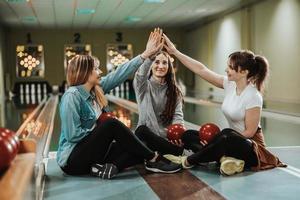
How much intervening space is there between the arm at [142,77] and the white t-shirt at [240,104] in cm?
72

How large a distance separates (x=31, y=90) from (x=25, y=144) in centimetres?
1850

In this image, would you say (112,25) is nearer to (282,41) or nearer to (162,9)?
(162,9)

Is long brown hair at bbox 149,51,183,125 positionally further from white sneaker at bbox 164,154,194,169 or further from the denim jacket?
the denim jacket

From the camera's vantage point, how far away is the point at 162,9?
47.8 feet

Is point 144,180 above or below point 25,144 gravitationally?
below

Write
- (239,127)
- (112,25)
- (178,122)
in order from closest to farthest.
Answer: (239,127), (178,122), (112,25)

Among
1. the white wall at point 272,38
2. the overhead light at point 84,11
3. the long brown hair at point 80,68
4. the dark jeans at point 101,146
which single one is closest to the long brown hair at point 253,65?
the dark jeans at point 101,146

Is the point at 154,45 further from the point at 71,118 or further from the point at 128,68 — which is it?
the point at 71,118

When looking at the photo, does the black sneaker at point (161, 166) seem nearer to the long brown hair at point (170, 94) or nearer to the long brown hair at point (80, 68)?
the long brown hair at point (170, 94)

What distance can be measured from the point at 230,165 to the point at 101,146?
0.98 m

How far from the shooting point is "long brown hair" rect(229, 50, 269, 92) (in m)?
3.51

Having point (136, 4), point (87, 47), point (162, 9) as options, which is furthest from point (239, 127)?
point (87, 47)

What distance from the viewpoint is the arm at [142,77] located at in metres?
3.79

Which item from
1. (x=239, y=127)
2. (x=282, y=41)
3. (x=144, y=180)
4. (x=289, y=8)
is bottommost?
(x=144, y=180)
